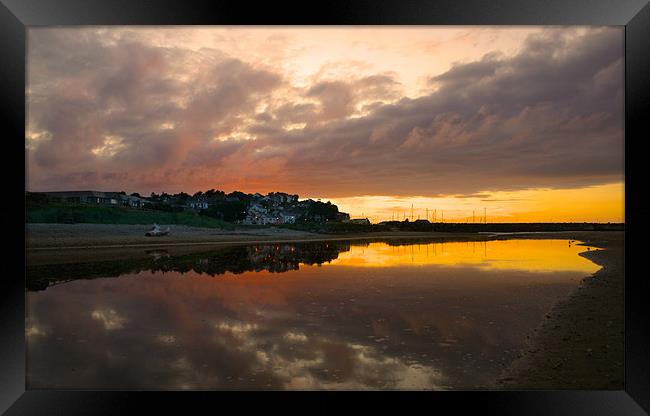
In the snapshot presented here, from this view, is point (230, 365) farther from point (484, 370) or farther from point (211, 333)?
point (484, 370)

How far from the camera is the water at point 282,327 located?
165 inches

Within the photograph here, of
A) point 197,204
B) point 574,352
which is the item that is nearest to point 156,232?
point 197,204

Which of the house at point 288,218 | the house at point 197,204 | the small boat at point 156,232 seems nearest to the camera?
the small boat at point 156,232

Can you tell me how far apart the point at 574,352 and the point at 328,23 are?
416 centimetres

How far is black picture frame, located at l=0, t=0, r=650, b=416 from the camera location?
3377mm

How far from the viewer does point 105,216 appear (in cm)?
2639

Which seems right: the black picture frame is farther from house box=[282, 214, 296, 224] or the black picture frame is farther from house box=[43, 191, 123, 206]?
house box=[282, 214, 296, 224]

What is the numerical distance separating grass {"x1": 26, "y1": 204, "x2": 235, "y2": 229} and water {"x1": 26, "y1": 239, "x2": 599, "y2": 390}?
1549 cm

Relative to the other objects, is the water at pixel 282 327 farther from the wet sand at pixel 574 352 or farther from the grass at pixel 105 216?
the grass at pixel 105 216

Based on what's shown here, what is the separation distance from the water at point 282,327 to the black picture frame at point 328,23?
0.55 m

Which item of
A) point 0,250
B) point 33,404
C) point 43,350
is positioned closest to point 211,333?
point 43,350

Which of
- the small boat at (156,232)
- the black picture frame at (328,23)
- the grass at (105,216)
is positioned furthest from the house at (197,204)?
the black picture frame at (328,23)

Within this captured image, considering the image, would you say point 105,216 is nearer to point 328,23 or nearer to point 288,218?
point 288,218

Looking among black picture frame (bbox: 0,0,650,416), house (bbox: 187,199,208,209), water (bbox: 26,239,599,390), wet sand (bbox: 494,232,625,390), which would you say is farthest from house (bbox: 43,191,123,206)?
wet sand (bbox: 494,232,625,390)
